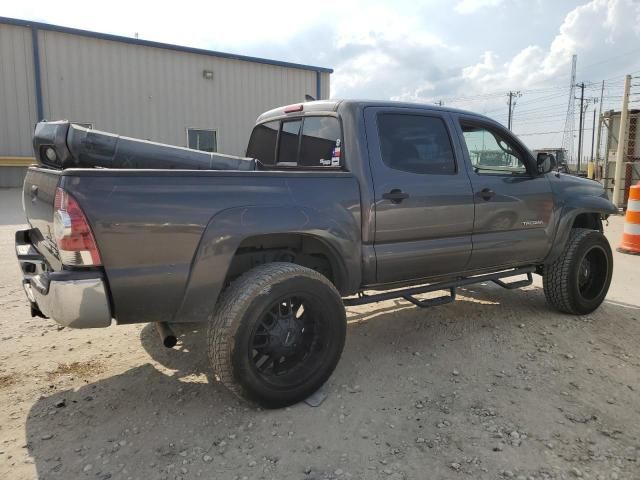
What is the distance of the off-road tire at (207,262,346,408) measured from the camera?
9.42 ft

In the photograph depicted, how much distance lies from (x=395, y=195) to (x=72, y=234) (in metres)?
2.10

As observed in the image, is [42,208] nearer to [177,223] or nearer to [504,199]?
[177,223]

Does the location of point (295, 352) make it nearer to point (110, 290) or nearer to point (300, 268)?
point (300, 268)

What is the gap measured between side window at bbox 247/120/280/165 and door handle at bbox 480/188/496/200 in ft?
6.07

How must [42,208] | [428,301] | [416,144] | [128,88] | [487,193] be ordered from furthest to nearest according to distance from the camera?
[128,88], [487,193], [428,301], [416,144], [42,208]

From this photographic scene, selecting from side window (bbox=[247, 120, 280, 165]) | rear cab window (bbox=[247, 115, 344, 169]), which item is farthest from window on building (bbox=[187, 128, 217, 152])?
rear cab window (bbox=[247, 115, 344, 169])

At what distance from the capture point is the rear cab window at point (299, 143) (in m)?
3.73

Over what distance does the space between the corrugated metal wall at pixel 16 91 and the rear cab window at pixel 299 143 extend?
36.8 feet

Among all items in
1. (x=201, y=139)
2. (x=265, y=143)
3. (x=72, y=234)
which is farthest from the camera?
(x=201, y=139)

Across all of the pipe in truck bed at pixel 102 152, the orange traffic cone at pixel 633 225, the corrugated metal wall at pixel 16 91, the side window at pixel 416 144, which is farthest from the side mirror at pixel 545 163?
the corrugated metal wall at pixel 16 91

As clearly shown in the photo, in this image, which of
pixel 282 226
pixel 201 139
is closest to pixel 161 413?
pixel 282 226

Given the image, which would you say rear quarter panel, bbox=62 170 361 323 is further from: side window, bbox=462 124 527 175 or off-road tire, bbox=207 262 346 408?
side window, bbox=462 124 527 175

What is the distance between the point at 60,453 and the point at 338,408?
158 cm

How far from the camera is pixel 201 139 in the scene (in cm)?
1584
